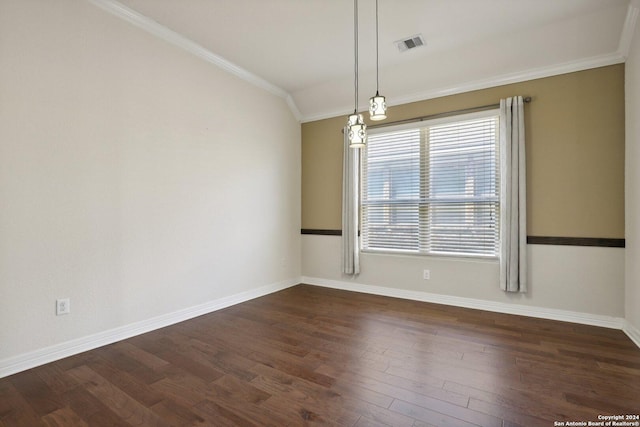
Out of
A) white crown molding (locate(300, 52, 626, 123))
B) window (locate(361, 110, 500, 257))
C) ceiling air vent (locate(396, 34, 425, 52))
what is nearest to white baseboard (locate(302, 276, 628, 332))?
window (locate(361, 110, 500, 257))

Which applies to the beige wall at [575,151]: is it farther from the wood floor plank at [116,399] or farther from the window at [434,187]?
the wood floor plank at [116,399]

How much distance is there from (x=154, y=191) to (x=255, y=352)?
1.85 meters

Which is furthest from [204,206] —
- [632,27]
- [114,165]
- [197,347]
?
[632,27]

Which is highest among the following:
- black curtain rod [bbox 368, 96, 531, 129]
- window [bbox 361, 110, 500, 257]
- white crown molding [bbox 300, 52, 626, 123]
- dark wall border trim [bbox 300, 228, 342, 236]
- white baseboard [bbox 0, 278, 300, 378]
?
white crown molding [bbox 300, 52, 626, 123]

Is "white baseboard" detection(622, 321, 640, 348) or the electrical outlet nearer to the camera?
the electrical outlet

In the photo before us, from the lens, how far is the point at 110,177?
2.84 metres

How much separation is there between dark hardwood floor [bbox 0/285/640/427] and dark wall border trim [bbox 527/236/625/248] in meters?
0.83

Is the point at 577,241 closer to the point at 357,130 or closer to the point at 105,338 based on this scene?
the point at 357,130

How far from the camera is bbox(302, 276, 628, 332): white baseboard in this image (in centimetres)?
324

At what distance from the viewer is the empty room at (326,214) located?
2135mm

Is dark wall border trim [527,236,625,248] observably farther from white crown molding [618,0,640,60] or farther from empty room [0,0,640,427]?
white crown molding [618,0,640,60]

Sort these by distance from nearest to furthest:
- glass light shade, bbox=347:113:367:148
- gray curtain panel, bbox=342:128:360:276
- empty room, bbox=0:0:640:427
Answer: empty room, bbox=0:0:640:427 → glass light shade, bbox=347:113:367:148 → gray curtain panel, bbox=342:128:360:276

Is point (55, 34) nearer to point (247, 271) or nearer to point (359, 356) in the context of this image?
point (247, 271)

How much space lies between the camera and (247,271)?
14.0 ft
